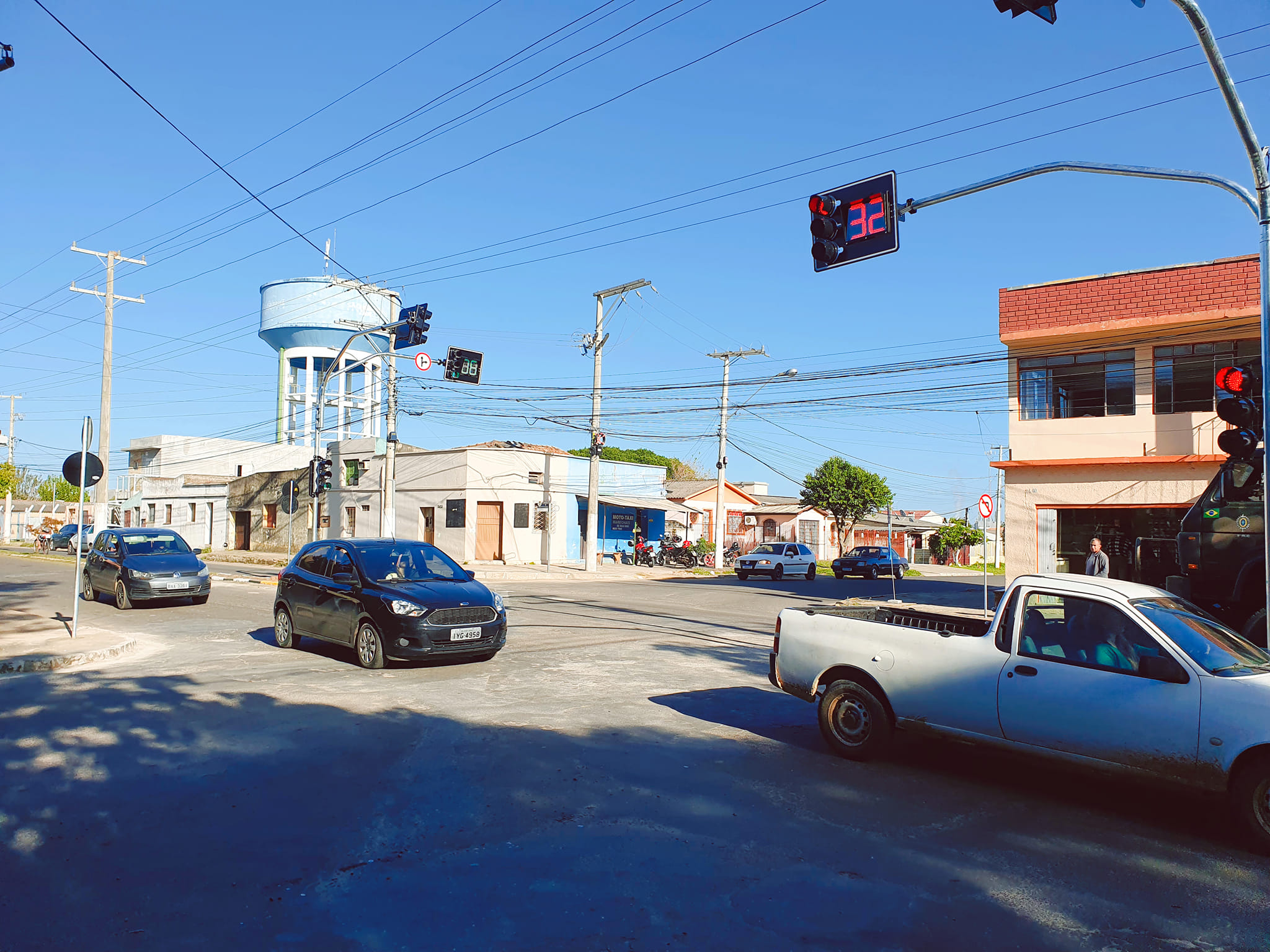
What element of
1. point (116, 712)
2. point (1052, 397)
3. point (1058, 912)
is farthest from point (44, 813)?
point (1052, 397)

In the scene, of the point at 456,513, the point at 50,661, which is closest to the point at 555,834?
the point at 50,661

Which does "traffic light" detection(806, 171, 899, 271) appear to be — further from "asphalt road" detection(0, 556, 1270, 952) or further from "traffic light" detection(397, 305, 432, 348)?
"traffic light" detection(397, 305, 432, 348)

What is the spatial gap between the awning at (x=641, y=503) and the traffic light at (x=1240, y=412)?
115 ft

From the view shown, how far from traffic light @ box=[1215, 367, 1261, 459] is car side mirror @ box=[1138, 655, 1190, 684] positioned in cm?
411

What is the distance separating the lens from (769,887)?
14.6ft

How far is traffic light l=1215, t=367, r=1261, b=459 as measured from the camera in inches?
336

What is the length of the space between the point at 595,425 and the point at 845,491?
104 feet

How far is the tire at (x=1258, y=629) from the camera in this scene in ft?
32.6

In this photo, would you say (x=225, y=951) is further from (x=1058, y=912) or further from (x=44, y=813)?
(x=1058, y=912)

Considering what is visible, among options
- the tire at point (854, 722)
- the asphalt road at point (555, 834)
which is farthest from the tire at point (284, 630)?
the tire at point (854, 722)

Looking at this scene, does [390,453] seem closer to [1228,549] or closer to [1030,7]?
[1228,549]

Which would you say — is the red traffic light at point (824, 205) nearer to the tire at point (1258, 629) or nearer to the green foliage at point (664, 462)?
the tire at point (1258, 629)

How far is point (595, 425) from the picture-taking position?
35969 mm

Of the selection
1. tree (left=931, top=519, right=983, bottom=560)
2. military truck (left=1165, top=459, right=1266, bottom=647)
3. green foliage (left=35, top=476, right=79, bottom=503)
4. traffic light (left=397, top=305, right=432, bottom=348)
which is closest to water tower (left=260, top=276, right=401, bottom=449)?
traffic light (left=397, top=305, right=432, bottom=348)
